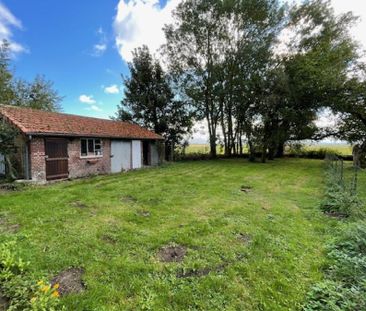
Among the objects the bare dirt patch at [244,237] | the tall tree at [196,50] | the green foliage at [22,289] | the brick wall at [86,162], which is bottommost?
the bare dirt patch at [244,237]

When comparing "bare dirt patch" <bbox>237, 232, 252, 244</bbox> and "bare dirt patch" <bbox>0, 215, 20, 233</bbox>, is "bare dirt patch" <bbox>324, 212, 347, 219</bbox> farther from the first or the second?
"bare dirt patch" <bbox>0, 215, 20, 233</bbox>

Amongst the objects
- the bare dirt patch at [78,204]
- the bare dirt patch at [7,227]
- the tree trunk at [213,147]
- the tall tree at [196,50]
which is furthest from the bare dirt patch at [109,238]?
the tree trunk at [213,147]

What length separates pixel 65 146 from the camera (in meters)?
11.0

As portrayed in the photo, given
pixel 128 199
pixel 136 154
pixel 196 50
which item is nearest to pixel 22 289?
pixel 128 199

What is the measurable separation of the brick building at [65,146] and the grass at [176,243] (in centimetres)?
259

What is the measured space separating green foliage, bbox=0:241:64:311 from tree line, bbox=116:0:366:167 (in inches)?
680

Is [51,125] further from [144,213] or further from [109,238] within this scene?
[109,238]

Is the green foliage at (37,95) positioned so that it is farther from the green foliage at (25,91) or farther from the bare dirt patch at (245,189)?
the bare dirt patch at (245,189)

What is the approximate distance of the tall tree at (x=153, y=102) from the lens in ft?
69.3

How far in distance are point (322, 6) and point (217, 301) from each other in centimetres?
2421

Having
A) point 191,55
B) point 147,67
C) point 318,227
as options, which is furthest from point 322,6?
point 318,227

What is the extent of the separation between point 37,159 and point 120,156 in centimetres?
530

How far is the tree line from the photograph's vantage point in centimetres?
1659

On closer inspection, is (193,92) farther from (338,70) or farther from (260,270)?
(260,270)
